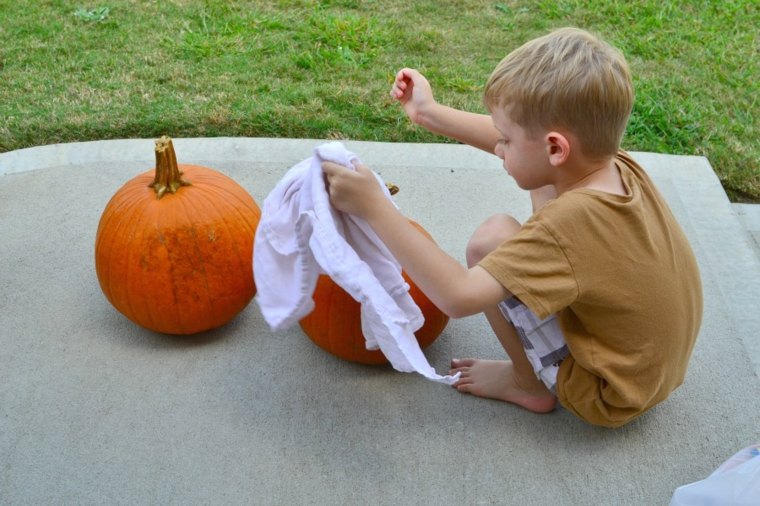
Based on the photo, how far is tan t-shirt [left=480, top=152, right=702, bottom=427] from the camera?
1955 millimetres

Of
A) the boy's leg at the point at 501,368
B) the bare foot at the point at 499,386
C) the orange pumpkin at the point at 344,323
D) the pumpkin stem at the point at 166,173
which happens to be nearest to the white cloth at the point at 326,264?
the orange pumpkin at the point at 344,323

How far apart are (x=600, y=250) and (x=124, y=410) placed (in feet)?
4.84

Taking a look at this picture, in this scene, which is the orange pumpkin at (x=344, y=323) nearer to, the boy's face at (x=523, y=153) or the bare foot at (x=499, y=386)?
the bare foot at (x=499, y=386)

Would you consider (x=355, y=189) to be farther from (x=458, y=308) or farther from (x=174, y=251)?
(x=174, y=251)

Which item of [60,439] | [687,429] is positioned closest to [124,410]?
[60,439]

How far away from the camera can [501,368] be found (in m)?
2.56

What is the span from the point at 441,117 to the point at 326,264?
2.69 feet

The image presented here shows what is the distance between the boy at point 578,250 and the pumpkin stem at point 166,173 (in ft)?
2.38

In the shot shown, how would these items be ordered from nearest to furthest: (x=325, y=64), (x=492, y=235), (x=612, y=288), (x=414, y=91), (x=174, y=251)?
(x=612, y=288) → (x=492, y=235) → (x=174, y=251) → (x=414, y=91) → (x=325, y=64)

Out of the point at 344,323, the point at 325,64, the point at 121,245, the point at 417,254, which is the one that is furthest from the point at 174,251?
the point at 325,64

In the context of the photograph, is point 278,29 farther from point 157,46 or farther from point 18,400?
point 18,400

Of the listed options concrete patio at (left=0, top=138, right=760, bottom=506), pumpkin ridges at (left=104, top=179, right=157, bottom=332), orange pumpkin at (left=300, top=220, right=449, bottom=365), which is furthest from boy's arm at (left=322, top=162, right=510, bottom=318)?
pumpkin ridges at (left=104, top=179, right=157, bottom=332)

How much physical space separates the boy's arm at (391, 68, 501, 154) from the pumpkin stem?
75 centimetres

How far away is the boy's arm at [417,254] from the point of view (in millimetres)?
1962
